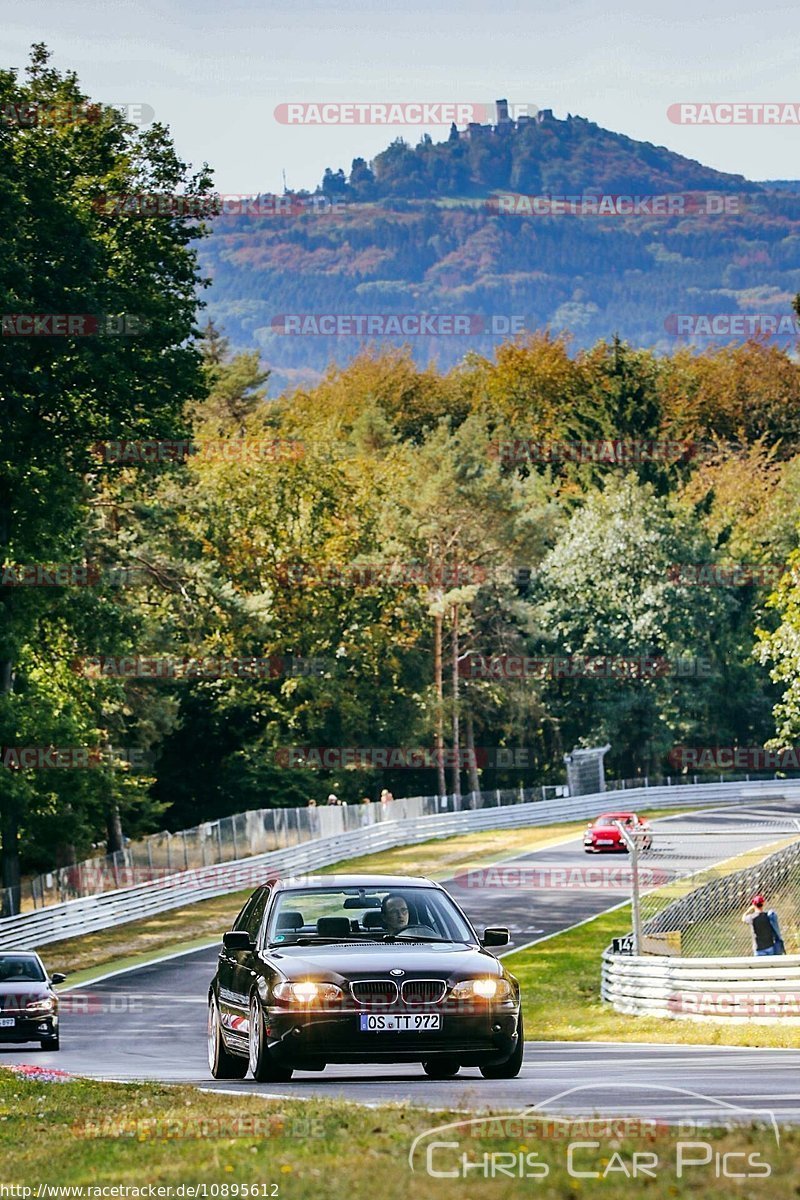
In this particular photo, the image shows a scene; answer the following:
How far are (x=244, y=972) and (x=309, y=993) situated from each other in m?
1.27

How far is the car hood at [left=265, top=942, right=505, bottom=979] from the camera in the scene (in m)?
13.3

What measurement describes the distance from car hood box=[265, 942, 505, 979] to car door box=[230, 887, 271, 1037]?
352 millimetres

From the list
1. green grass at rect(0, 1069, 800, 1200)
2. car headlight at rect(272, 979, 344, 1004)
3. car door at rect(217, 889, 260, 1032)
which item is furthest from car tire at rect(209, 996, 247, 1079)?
green grass at rect(0, 1069, 800, 1200)

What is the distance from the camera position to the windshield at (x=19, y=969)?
2580 centimetres

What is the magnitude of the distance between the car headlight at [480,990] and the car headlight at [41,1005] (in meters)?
12.2

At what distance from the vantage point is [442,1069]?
14.5 metres

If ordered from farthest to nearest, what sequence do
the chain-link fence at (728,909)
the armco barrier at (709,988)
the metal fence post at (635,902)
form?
the chain-link fence at (728,909) < the metal fence post at (635,902) < the armco barrier at (709,988)

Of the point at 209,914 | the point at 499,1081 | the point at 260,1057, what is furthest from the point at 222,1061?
the point at 209,914

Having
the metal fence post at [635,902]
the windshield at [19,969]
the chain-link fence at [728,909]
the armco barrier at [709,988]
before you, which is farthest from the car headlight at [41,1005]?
the chain-link fence at [728,909]

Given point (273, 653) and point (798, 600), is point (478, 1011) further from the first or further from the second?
point (273, 653)

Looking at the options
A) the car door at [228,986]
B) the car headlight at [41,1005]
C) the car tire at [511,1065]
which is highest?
the car door at [228,986]

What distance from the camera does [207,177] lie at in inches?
1841

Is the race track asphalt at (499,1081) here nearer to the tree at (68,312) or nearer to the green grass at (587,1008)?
the green grass at (587,1008)

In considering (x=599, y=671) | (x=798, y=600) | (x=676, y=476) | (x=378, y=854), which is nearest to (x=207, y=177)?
(x=798, y=600)
